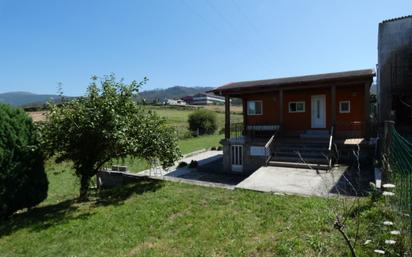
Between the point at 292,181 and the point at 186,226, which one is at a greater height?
the point at 292,181

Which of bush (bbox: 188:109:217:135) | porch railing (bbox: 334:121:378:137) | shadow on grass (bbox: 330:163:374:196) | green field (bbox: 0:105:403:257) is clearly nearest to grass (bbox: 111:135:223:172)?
green field (bbox: 0:105:403:257)

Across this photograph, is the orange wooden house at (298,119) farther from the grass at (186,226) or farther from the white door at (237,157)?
the grass at (186,226)

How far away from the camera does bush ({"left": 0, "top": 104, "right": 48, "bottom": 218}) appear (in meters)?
7.98

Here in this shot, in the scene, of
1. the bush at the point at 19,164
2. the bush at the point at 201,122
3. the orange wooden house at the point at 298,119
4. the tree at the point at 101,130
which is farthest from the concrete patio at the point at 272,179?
the bush at the point at 201,122

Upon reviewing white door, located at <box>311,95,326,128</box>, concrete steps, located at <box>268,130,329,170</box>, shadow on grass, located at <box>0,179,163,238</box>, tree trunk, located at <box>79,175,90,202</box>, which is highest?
white door, located at <box>311,95,326,128</box>

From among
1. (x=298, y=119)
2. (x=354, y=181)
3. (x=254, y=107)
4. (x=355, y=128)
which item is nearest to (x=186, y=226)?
(x=354, y=181)

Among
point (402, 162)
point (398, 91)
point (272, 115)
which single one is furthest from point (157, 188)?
point (398, 91)

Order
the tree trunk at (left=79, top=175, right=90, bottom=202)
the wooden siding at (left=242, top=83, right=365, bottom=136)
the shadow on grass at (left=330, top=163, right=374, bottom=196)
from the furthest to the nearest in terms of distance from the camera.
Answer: the wooden siding at (left=242, top=83, right=365, bottom=136)
the tree trunk at (left=79, top=175, right=90, bottom=202)
the shadow on grass at (left=330, top=163, right=374, bottom=196)

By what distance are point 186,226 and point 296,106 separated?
1223cm

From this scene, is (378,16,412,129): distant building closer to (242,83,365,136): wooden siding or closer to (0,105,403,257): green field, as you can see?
(242,83,365,136): wooden siding

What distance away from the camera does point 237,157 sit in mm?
14234

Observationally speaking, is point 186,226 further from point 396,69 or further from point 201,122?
point 201,122

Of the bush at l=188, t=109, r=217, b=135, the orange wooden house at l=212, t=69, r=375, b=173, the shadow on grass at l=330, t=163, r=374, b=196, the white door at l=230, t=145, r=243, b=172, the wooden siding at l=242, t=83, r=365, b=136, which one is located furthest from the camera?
the bush at l=188, t=109, r=217, b=135

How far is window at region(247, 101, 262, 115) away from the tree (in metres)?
9.03
